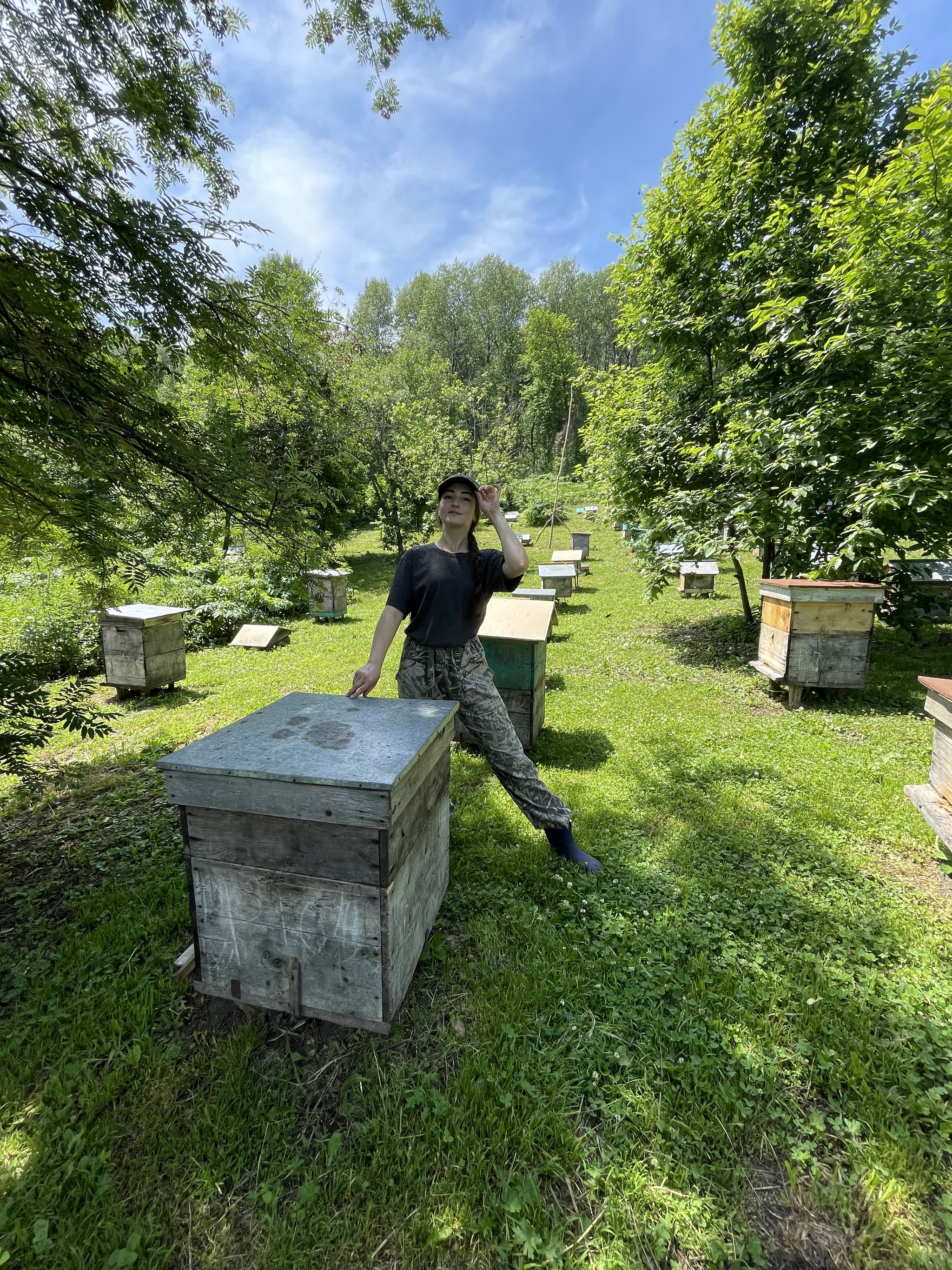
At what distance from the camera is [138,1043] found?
6.39 ft

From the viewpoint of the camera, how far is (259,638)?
370 inches

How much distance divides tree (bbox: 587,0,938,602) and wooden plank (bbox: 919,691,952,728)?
9.07ft

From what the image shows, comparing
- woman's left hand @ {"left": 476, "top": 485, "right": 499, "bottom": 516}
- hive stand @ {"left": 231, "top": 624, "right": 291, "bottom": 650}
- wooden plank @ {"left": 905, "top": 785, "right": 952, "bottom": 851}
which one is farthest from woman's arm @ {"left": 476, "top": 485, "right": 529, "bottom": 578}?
hive stand @ {"left": 231, "top": 624, "right": 291, "bottom": 650}

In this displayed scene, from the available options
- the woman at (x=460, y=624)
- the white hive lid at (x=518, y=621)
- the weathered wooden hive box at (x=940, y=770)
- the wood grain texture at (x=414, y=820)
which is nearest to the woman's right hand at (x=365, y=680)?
the woman at (x=460, y=624)

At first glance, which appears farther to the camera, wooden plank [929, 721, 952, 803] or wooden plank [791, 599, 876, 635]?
wooden plank [791, 599, 876, 635]

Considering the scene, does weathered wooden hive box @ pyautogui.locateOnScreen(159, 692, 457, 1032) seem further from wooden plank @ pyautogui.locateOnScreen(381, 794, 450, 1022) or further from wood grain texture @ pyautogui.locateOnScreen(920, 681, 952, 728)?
wood grain texture @ pyautogui.locateOnScreen(920, 681, 952, 728)

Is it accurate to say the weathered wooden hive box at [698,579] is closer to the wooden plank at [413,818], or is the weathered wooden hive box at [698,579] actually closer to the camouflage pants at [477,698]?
the camouflage pants at [477,698]

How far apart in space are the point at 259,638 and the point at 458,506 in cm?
775

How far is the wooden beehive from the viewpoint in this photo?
15.9ft

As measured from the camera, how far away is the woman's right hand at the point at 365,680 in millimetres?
2539

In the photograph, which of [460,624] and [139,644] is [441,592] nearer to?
[460,624]

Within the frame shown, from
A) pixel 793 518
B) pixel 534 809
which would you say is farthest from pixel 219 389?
pixel 793 518

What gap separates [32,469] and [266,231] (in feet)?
6.07

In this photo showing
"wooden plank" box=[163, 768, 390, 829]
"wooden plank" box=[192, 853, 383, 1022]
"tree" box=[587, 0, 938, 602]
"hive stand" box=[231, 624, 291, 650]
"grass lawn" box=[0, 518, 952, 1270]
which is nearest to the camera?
"grass lawn" box=[0, 518, 952, 1270]
